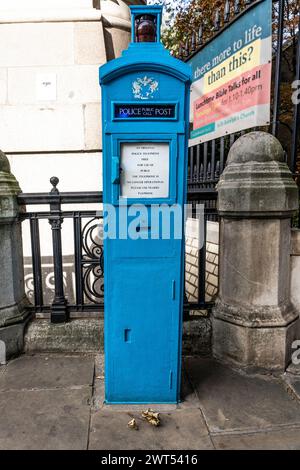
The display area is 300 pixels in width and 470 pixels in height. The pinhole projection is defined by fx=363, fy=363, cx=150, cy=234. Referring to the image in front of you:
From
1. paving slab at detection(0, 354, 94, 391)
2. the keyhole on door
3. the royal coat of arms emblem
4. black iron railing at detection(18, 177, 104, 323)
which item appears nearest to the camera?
the royal coat of arms emblem

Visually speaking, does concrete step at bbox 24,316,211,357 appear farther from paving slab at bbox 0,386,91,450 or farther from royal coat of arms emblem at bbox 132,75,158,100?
royal coat of arms emblem at bbox 132,75,158,100

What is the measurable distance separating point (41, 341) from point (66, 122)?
123 inches

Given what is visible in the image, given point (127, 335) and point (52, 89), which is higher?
point (52, 89)

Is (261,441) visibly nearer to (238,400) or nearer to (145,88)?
(238,400)

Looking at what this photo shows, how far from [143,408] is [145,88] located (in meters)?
2.19

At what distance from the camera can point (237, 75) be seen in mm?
3654

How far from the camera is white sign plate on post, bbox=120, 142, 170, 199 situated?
93.7 inches

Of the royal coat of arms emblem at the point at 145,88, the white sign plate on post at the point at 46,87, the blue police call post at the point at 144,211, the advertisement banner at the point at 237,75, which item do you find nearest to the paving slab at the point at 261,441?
the blue police call post at the point at 144,211

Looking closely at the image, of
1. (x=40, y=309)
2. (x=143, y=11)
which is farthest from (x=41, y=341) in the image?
(x=143, y=11)

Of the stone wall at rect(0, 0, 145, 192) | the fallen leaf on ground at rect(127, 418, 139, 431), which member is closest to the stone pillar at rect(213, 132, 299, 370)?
the fallen leaf on ground at rect(127, 418, 139, 431)

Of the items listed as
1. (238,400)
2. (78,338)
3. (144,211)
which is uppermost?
(144,211)

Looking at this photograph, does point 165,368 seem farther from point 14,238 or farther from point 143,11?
point 143,11

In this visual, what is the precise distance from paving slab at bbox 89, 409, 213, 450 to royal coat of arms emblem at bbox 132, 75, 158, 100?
214 cm

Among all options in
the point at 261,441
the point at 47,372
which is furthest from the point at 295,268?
the point at 47,372
